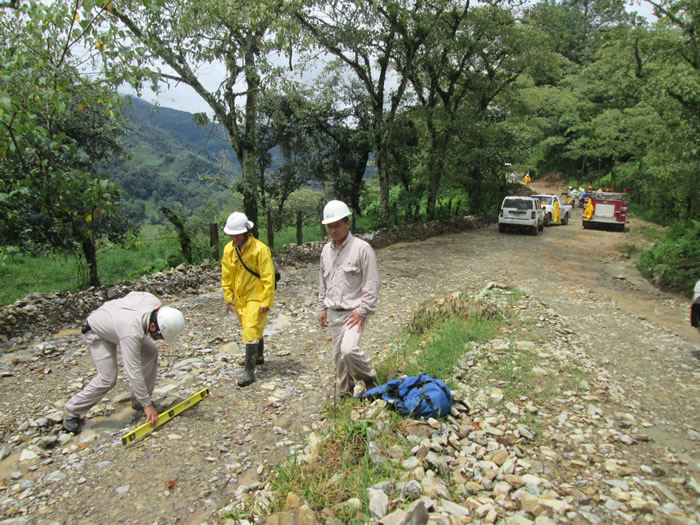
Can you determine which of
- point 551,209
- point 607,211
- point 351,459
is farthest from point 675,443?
point 551,209

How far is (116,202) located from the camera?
8.28 metres

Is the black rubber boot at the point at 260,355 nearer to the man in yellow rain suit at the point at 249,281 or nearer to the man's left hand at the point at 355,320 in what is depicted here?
the man in yellow rain suit at the point at 249,281

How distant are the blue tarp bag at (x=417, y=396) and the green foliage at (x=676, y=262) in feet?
30.3

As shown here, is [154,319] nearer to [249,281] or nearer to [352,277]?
[249,281]

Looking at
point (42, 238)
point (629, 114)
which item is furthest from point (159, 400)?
point (629, 114)

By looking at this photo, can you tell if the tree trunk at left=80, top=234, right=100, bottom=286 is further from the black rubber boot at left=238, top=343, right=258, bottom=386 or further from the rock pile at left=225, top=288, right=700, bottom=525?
the rock pile at left=225, top=288, right=700, bottom=525

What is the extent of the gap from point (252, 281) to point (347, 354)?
174 cm

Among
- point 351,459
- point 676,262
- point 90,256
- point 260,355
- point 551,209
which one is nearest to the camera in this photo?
point 351,459

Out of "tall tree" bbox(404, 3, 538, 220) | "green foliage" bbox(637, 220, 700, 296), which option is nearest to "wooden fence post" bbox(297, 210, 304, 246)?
"tall tree" bbox(404, 3, 538, 220)

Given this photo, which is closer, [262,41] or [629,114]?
[262,41]

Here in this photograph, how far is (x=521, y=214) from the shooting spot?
20.5 m

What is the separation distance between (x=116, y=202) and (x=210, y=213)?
83.5 feet

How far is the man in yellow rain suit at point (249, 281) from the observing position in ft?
17.9

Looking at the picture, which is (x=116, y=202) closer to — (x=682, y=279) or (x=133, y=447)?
(x=133, y=447)
